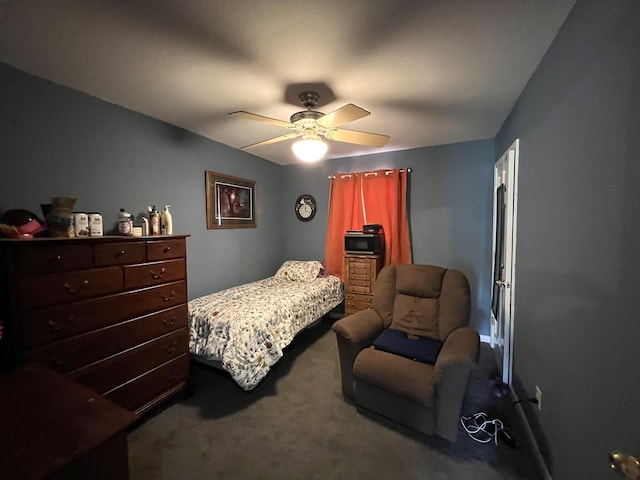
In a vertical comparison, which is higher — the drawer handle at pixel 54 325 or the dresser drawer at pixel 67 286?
the dresser drawer at pixel 67 286

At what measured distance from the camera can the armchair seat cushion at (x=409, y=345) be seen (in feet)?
6.26

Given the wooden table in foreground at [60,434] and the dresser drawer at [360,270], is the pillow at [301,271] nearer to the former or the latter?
the dresser drawer at [360,270]

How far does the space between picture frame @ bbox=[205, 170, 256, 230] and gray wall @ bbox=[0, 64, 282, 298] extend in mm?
90

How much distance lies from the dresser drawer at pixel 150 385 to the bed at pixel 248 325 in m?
0.20

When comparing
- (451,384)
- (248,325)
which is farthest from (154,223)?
(451,384)

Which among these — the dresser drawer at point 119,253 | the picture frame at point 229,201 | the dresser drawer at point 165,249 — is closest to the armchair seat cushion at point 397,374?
the dresser drawer at point 165,249

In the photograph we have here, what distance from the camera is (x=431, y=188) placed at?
3.50m

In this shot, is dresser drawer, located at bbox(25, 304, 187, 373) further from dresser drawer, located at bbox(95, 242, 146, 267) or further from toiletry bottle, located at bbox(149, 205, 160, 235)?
toiletry bottle, located at bbox(149, 205, 160, 235)

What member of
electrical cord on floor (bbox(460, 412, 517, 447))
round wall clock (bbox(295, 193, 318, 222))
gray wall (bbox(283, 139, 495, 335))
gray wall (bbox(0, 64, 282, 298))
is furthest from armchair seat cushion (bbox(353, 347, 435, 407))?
round wall clock (bbox(295, 193, 318, 222))

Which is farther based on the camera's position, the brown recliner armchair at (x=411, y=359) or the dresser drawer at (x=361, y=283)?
the dresser drawer at (x=361, y=283)

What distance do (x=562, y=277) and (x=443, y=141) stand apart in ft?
8.10

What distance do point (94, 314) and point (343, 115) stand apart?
2.10 m

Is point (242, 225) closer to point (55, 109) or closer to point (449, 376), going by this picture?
point (55, 109)

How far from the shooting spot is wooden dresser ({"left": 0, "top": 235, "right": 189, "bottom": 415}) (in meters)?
1.38
